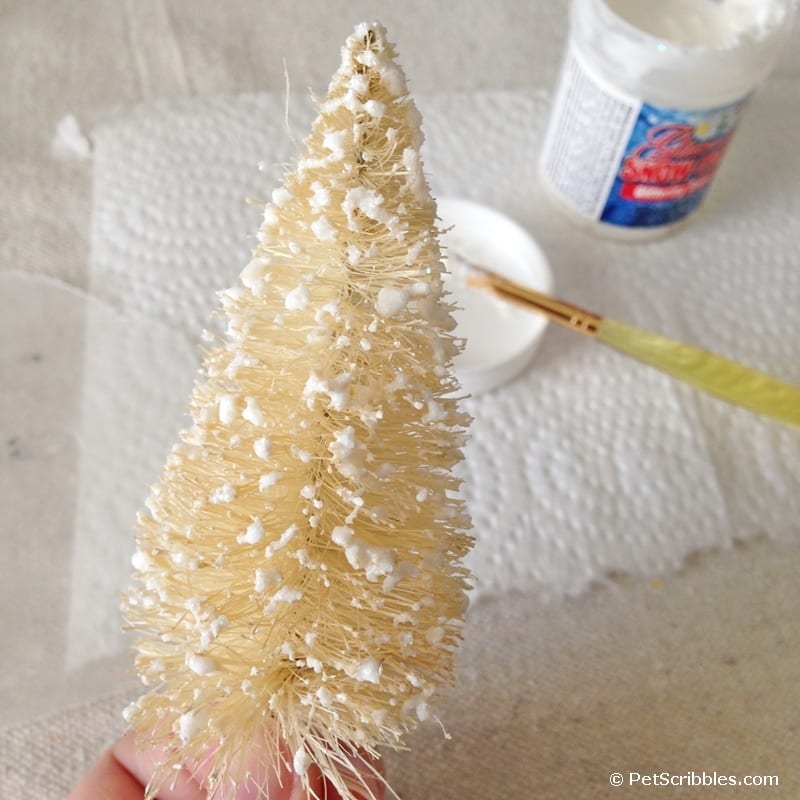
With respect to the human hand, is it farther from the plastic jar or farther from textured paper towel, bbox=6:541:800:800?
the plastic jar

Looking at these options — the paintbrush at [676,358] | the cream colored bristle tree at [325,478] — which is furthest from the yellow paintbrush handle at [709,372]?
the cream colored bristle tree at [325,478]

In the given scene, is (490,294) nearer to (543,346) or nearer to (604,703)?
(543,346)

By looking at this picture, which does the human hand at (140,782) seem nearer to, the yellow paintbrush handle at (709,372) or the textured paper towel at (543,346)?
the textured paper towel at (543,346)

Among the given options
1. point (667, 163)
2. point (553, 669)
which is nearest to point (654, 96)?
point (667, 163)

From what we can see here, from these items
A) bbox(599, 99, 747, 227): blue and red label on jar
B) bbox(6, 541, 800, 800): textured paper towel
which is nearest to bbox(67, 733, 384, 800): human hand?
bbox(6, 541, 800, 800): textured paper towel

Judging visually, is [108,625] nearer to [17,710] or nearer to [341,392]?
[17,710]

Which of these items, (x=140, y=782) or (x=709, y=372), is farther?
(x=709, y=372)
